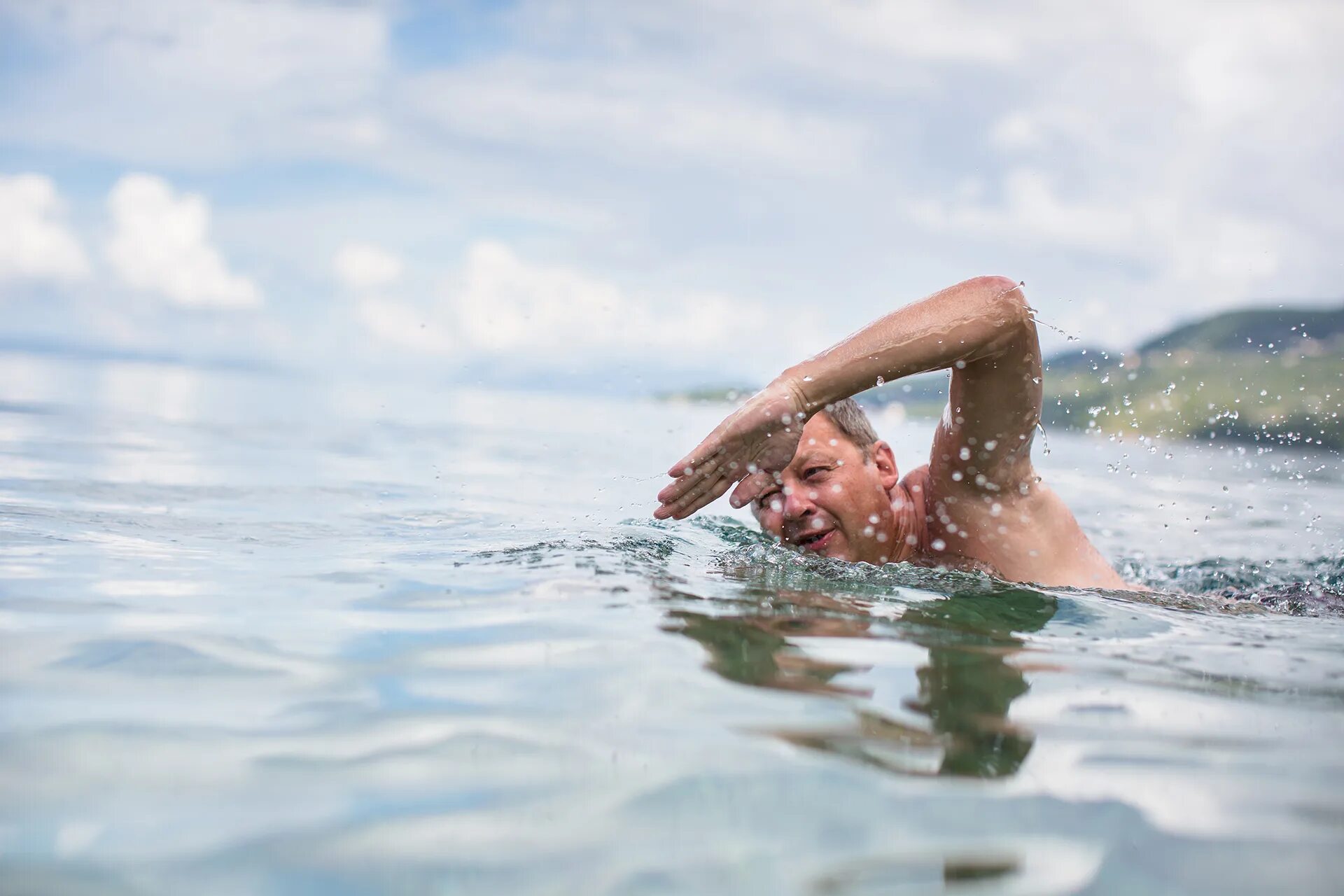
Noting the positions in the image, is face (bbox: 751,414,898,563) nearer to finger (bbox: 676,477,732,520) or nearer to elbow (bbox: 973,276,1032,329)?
finger (bbox: 676,477,732,520)

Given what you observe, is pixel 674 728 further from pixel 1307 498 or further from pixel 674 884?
pixel 1307 498

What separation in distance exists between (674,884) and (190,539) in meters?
4.61

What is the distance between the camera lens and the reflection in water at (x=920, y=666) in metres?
2.46

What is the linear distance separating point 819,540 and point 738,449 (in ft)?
4.22

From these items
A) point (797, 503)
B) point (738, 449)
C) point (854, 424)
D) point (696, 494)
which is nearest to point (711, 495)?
point (696, 494)

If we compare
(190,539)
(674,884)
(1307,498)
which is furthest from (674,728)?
(1307,498)

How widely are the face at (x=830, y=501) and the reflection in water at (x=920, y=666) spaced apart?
97 centimetres

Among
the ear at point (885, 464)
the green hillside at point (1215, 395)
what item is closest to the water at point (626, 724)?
the ear at point (885, 464)

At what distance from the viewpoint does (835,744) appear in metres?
2.46

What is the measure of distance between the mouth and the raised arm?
735 millimetres

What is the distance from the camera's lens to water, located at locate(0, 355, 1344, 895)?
195cm

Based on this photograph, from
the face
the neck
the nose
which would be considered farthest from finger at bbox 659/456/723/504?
the neck

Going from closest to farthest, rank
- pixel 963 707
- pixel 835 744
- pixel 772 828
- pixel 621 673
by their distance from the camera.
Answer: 1. pixel 772 828
2. pixel 835 744
3. pixel 963 707
4. pixel 621 673

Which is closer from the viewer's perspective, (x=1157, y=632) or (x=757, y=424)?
(x=1157, y=632)
